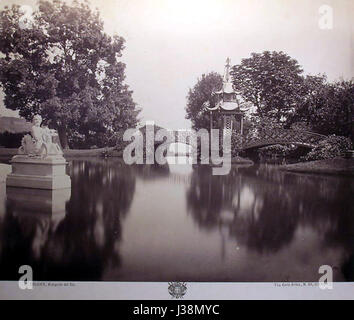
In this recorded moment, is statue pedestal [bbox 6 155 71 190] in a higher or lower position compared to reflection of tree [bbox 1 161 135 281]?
higher

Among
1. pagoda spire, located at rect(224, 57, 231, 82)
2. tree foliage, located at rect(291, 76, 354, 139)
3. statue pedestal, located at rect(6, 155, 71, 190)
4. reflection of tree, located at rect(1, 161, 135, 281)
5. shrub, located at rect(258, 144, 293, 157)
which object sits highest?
pagoda spire, located at rect(224, 57, 231, 82)

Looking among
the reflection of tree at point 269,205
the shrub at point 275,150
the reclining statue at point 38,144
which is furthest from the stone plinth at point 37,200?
the shrub at point 275,150

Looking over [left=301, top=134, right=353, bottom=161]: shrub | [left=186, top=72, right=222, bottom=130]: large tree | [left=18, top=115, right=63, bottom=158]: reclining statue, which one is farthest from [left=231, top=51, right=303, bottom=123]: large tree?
[left=18, top=115, right=63, bottom=158]: reclining statue

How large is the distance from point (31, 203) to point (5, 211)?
20cm

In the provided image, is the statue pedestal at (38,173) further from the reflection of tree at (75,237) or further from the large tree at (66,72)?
the large tree at (66,72)

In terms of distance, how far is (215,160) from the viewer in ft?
9.84

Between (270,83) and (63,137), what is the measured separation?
6.55 feet

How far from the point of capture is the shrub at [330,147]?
2.76 meters

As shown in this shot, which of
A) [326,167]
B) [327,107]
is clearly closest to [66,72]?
[327,107]

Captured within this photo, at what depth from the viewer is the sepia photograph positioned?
96.1 inches

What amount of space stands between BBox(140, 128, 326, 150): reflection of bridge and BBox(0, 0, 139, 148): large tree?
448mm

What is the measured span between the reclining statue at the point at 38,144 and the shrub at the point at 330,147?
2275 millimetres

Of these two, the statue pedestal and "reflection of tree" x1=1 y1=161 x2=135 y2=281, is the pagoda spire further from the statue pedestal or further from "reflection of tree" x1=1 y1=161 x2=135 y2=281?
the statue pedestal

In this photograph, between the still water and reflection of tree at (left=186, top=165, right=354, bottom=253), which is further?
reflection of tree at (left=186, top=165, right=354, bottom=253)
